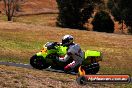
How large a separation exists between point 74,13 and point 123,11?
345 inches

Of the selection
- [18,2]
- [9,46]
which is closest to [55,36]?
[9,46]

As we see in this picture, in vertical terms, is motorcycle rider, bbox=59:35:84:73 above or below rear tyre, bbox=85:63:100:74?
above

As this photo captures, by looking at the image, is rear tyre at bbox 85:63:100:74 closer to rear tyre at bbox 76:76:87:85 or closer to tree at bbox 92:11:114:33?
rear tyre at bbox 76:76:87:85

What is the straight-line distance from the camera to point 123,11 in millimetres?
61000

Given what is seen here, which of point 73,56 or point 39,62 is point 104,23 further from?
point 73,56

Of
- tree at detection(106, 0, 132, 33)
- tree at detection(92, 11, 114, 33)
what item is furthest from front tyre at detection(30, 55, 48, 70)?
tree at detection(106, 0, 132, 33)

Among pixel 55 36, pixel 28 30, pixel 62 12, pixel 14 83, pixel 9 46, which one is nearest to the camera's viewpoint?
pixel 14 83

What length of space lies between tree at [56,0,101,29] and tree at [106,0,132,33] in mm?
4781

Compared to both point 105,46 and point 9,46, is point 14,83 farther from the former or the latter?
point 105,46

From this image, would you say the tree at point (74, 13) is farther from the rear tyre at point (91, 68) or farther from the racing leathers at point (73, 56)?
the racing leathers at point (73, 56)

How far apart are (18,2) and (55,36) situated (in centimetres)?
4453

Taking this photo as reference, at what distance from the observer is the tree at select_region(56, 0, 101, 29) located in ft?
215

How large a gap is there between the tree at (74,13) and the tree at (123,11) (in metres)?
4.78

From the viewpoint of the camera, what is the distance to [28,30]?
146ft
